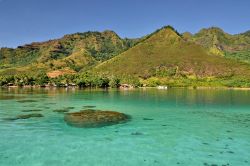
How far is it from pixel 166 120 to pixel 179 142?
54.9ft

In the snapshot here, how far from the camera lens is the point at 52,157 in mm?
26969

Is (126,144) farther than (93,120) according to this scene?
No

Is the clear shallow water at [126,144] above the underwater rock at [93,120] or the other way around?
the other way around

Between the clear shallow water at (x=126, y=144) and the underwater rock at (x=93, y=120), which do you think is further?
the underwater rock at (x=93, y=120)

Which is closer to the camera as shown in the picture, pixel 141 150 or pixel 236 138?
pixel 141 150

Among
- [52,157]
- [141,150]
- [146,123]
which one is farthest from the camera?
[146,123]

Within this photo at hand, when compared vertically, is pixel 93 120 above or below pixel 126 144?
above

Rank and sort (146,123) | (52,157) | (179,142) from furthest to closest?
(146,123), (179,142), (52,157)

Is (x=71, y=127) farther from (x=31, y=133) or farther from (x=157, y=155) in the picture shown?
(x=157, y=155)

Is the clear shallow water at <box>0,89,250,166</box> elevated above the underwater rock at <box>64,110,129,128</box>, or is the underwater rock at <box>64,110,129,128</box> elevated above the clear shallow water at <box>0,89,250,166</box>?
the underwater rock at <box>64,110,129,128</box>

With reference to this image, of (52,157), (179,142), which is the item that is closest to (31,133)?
(52,157)

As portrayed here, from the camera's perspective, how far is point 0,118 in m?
49.8

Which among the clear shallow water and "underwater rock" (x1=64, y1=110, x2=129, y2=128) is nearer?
the clear shallow water

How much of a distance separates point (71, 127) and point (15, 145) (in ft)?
34.8
